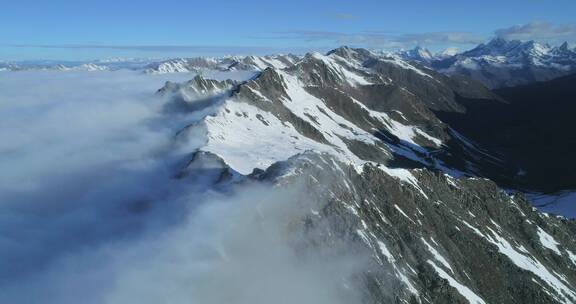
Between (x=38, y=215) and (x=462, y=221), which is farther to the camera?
(x=38, y=215)

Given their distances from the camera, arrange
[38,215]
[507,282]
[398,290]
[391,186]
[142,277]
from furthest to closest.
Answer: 1. [38,215]
2. [391,186]
3. [507,282]
4. [398,290]
5. [142,277]

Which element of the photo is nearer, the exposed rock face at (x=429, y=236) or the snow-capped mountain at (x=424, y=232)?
the snow-capped mountain at (x=424, y=232)

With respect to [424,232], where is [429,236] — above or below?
below

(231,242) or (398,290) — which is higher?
(231,242)

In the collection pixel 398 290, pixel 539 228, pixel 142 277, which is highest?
pixel 142 277

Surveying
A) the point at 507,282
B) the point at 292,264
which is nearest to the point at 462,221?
the point at 507,282

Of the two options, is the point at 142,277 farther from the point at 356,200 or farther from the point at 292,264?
the point at 356,200

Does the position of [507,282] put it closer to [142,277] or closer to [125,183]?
[142,277]

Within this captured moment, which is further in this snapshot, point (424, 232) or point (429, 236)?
point (424, 232)

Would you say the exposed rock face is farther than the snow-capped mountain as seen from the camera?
Yes

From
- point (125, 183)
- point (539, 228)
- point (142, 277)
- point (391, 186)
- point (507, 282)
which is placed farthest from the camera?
point (125, 183)
